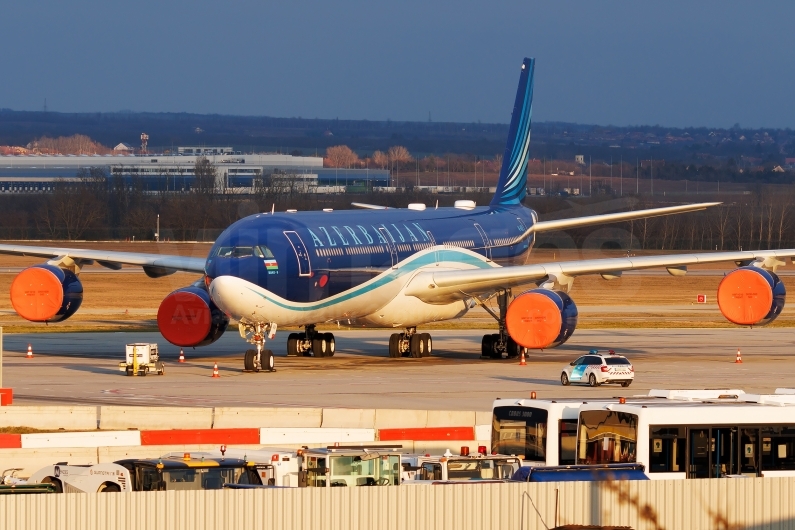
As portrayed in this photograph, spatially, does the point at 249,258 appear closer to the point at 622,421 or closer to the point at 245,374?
the point at 245,374

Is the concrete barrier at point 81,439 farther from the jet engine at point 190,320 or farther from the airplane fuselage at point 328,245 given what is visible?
the jet engine at point 190,320

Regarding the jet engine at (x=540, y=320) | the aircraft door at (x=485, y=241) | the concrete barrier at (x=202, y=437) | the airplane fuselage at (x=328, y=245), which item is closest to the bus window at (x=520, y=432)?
the concrete barrier at (x=202, y=437)

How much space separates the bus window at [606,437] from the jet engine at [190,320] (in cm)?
2398

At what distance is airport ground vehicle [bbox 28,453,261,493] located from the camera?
19.3 m

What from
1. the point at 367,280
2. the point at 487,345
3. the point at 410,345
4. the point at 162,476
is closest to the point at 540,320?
the point at 367,280

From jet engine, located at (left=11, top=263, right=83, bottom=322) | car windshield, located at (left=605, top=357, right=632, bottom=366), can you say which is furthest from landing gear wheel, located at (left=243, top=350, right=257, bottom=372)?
car windshield, located at (left=605, top=357, right=632, bottom=366)

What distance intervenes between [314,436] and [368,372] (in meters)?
16.0

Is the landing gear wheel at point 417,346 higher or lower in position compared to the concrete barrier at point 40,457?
higher

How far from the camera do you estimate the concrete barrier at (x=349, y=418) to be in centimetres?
2892

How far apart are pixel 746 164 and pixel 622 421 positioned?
183 meters

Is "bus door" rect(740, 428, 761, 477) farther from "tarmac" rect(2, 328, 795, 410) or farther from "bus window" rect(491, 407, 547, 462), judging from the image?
"tarmac" rect(2, 328, 795, 410)

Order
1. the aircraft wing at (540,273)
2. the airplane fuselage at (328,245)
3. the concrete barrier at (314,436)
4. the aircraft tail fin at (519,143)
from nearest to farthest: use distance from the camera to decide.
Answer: the concrete barrier at (314,436) → the airplane fuselage at (328,245) → the aircraft wing at (540,273) → the aircraft tail fin at (519,143)

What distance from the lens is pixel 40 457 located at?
24.8 meters

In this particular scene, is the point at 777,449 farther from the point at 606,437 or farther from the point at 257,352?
the point at 257,352
